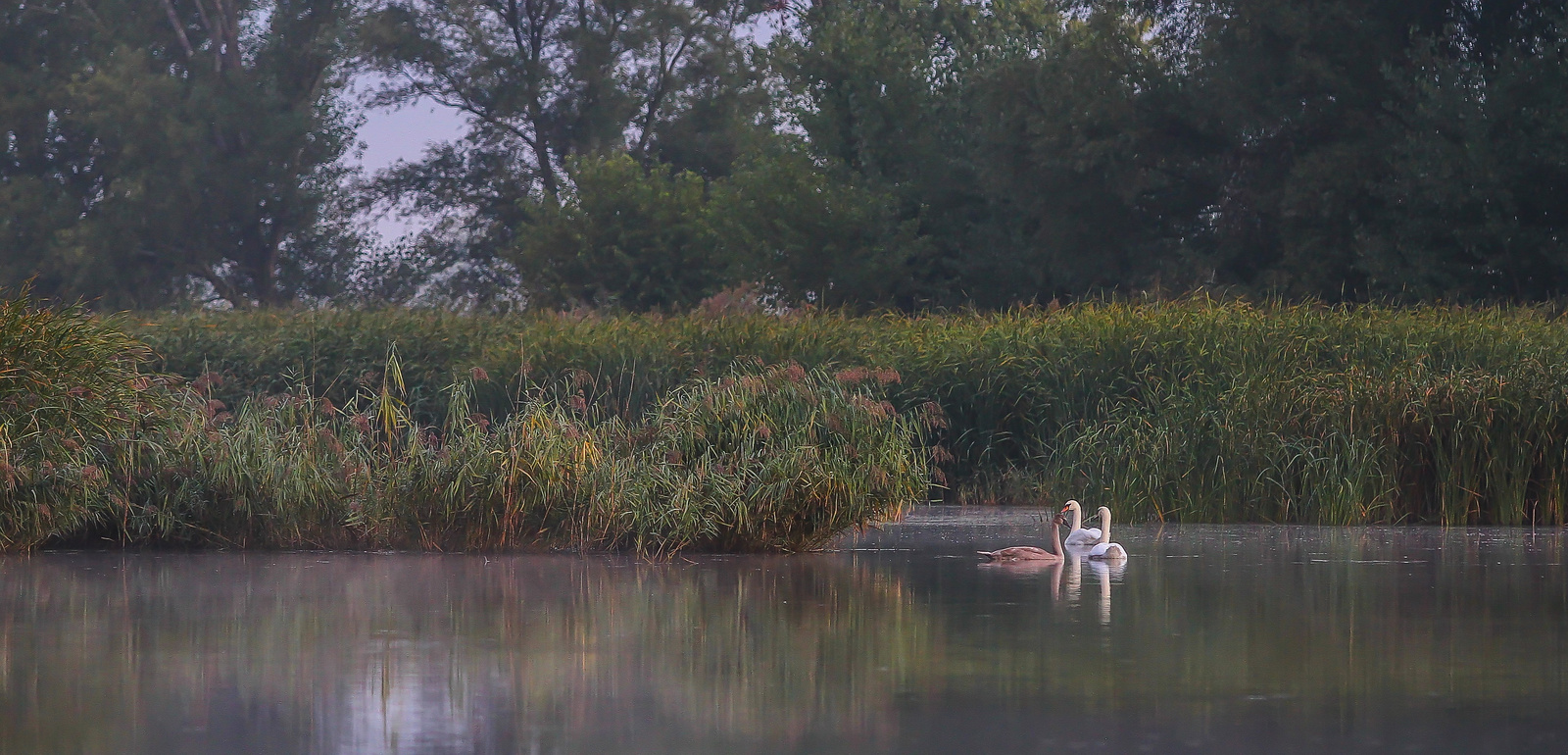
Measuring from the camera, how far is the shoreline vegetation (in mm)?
12758

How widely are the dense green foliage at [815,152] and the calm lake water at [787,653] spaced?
15640 millimetres

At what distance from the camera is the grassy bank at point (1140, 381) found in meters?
15.0

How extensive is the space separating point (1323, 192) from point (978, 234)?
8.35 metres

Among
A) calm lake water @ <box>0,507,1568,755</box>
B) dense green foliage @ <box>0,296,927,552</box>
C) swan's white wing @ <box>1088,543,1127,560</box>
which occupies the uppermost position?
dense green foliage @ <box>0,296,927,552</box>

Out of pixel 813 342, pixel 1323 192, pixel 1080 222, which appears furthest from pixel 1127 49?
pixel 813 342

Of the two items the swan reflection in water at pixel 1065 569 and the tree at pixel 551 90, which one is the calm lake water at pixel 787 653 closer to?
the swan reflection in water at pixel 1065 569

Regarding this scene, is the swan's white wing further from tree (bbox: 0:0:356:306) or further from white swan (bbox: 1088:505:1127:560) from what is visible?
tree (bbox: 0:0:356:306)

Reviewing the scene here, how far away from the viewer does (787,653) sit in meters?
8.09

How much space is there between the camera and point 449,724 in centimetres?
634

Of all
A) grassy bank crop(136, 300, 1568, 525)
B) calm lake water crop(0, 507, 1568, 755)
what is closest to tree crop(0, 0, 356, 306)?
grassy bank crop(136, 300, 1568, 525)

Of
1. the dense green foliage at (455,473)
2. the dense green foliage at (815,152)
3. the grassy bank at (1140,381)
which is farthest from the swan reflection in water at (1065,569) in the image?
the dense green foliage at (815,152)

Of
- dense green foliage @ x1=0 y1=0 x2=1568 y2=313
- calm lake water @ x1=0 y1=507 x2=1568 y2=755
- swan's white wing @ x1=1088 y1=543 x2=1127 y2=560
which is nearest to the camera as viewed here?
calm lake water @ x1=0 y1=507 x2=1568 y2=755

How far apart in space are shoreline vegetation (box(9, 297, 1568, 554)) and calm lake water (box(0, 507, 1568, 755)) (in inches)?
20.8

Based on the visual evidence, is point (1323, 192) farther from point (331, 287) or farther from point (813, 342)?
point (331, 287)
